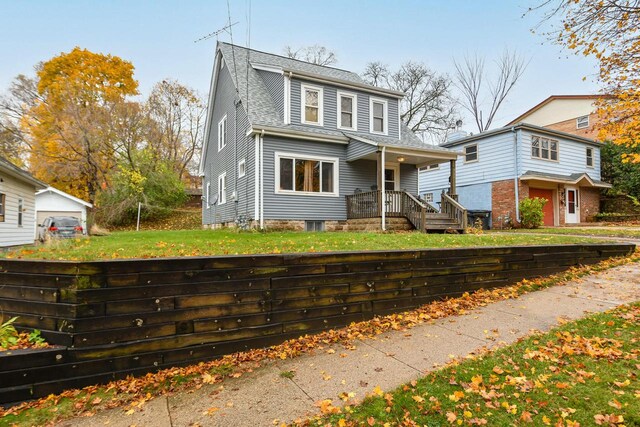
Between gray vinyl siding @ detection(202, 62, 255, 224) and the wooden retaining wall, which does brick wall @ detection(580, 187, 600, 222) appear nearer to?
gray vinyl siding @ detection(202, 62, 255, 224)

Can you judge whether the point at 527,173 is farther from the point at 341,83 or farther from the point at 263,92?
the point at 263,92

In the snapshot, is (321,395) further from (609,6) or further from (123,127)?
(123,127)

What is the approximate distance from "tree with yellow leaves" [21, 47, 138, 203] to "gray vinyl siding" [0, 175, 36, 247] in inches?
A: 303

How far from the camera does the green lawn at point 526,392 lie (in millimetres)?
2381

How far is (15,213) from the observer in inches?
539

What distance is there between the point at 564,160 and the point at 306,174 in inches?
659

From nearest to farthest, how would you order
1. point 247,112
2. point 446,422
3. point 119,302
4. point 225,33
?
point 446,422 → point 119,302 → point 225,33 → point 247,112

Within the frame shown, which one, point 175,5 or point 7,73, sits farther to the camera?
point 7,73

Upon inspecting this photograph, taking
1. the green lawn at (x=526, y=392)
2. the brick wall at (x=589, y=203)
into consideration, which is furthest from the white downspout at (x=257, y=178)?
the brick wall at (x=589, y=203)

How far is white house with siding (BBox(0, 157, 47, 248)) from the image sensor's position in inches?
489

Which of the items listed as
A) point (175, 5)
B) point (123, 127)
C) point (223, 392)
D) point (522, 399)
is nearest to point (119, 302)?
point (223, 392)

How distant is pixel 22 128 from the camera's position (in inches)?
1008

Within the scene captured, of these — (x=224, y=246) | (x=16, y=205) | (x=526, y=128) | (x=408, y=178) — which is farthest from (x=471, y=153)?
(x=16, y=205)

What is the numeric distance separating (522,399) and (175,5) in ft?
48.5
